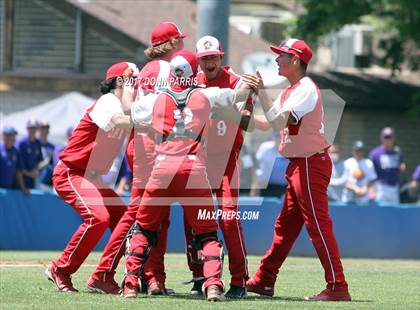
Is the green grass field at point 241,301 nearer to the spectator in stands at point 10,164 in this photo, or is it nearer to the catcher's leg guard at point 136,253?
the catcher's leg guard at point 136,253

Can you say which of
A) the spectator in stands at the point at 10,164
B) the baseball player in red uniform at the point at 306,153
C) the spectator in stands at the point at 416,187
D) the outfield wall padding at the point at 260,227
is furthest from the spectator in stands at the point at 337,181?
the baseball player in red uniform at the point at 306,153

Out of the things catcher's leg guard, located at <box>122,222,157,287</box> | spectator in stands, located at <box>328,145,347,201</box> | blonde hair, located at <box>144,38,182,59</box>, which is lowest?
spectator in stands, located at <box>328,145,347,201</box>

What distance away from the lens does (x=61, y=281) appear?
9828 mm

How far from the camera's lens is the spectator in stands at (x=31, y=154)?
18.3 m

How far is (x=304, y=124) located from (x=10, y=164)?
8.62 m

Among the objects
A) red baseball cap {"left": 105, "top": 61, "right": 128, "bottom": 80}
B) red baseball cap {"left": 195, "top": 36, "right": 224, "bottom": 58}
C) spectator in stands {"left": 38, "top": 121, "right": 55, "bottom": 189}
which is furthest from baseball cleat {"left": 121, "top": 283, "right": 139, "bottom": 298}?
spectator in stands {"left": 38, "top": 121, "right": 55, "bottom": 189}

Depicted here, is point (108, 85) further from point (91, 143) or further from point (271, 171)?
point (271, 171)

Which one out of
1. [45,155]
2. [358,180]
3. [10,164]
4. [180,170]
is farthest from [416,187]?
[180,170]

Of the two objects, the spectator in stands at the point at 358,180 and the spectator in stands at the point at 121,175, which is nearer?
the spectator in stands at the point at 121,175

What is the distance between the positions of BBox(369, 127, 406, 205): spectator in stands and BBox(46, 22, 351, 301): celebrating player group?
10.0 metres

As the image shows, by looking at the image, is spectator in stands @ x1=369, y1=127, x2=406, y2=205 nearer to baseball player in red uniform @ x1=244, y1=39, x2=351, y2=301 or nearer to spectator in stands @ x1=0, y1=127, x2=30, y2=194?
spectator in stands @ x1=0, y1=127, x2=30, y2=194

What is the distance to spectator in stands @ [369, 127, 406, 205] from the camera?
19.9 m

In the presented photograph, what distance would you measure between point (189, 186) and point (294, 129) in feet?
4.05

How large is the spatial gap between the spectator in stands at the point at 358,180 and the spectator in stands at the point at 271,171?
1624mm
